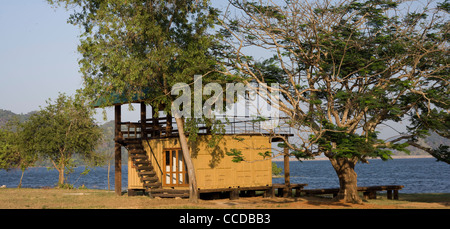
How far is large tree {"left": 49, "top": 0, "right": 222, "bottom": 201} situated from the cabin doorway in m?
2.56

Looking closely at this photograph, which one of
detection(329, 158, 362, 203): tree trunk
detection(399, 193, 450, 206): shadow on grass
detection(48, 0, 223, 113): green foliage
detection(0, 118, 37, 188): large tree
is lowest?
detection(399, 193, 450, 206): shadow on grass

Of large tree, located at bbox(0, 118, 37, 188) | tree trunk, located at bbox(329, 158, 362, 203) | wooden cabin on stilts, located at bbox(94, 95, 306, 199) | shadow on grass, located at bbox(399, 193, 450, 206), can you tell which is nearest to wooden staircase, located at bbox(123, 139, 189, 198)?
wooden cabin on stilts, located at bbox(94, 95, 306, 199)

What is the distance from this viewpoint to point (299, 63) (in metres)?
23.3

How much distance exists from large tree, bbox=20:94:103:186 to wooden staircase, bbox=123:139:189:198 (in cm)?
976

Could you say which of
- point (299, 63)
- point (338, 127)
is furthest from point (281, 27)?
point (338, 127)

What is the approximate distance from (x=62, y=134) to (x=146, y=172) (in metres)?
13.5

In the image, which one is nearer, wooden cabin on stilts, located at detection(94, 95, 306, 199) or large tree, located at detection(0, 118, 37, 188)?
wooden cabin on stilts, located at detection(94, 95, 306, 199)

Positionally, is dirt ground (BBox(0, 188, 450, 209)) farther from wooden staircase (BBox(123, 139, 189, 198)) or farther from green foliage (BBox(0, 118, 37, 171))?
green foliage (BBox(0, 118, 37, 171))

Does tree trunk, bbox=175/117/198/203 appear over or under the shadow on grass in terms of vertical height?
over

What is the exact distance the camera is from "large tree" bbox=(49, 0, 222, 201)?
22.6m

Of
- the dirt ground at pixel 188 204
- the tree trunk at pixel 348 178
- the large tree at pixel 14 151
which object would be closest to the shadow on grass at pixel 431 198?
the dirt ground at pixel 188 204

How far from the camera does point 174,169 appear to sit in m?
27.5

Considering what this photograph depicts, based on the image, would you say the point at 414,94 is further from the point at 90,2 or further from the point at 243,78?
the point at 90,2
